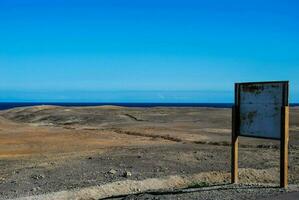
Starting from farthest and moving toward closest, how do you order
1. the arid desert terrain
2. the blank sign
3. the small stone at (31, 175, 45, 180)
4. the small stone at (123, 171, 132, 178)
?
the small stone at (123, 171, 132, 178) → the small stone at (31, 175, 45, 180) → the arid desert terrain → the blank sign

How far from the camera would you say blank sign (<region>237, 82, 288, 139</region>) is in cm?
1298

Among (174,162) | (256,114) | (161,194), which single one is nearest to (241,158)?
(174,162)

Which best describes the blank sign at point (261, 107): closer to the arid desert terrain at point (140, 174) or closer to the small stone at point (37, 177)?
the arid desert terrain at point (140, 174)

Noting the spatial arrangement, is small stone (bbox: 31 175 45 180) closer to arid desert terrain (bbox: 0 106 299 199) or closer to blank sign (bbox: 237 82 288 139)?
arid desert terrain (bbox: 0 106 299 199)

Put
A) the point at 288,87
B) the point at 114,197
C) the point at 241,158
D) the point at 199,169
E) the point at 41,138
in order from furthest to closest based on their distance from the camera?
the point at 41,138
the point at 241,158
the point at 199,169
the point at 114,197
the point at 288,87

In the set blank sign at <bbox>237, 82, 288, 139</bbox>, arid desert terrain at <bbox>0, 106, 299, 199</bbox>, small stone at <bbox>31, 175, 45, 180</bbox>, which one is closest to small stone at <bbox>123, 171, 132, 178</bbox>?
arid desert terrain at <bbox>0, 106, 299, 199</bbox>

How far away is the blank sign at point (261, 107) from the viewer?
42.6 ft

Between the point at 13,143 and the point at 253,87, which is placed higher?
the point at 253,87

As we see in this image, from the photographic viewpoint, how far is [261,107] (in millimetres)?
13508

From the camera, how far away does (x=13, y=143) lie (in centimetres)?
2888

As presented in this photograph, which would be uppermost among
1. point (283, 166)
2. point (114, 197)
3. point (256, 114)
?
point (256, 114)

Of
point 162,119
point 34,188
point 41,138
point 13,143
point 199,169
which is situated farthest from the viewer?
point 162,119

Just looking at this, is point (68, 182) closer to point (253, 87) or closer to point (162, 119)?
point (253, 87)

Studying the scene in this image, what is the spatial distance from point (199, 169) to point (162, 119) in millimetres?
35503
